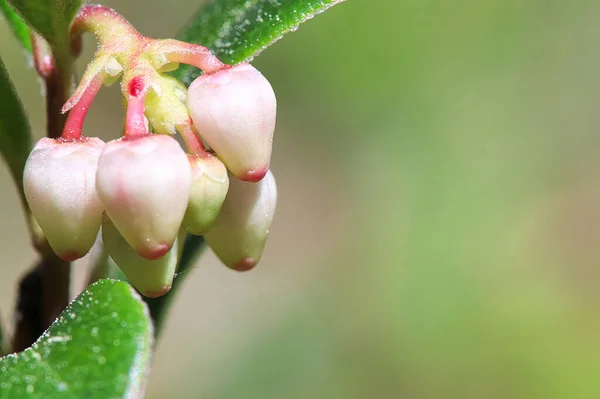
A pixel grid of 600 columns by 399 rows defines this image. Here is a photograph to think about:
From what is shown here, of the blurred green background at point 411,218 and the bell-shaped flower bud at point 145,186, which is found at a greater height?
the bell-shaped flower bud at point 145,186

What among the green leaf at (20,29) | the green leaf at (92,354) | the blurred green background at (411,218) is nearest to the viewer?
the green leaf at (92,354)

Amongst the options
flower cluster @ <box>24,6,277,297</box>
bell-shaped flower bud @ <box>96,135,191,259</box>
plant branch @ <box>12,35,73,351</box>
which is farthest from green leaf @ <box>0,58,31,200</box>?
bell-shaped flower bud @ <box>96,135,191,259</box>

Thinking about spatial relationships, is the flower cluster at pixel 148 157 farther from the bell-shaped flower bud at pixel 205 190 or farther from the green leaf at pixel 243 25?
the green leaf at pixel 243 25

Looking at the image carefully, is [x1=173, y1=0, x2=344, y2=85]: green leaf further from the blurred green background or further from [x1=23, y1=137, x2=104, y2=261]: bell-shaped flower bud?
the blurred green background

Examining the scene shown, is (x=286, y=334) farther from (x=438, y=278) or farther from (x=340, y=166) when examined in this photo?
(x=340, y=166)

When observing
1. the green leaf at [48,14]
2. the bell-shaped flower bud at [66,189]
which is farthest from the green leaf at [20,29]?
the bell-shaped flower bud at [66,189]

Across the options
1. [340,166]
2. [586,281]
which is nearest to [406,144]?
[340,166]

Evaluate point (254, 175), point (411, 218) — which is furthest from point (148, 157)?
point (411, 218)
